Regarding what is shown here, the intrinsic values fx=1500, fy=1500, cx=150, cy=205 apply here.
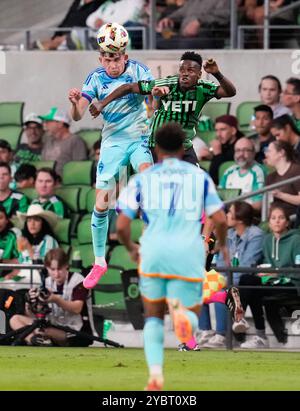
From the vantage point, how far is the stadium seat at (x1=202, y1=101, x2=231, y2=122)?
2281 centimetres

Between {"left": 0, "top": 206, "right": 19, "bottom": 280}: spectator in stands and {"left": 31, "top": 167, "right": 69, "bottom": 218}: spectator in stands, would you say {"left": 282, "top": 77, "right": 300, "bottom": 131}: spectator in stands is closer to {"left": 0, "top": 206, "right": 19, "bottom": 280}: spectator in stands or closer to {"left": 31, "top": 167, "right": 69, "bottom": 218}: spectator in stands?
{"left": 31, "top": 167, "right": 69, "bottom": 218}: spectator in stands

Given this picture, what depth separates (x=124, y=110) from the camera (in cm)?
1712

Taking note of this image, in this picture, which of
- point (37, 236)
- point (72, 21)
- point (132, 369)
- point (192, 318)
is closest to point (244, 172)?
point (37, 236)

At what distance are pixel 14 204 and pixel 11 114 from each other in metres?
2.57

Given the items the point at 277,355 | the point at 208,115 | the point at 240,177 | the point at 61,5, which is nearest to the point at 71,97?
the point at 277,355

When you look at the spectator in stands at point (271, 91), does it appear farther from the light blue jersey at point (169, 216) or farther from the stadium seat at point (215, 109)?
the light blue jersey at point (169, 216)

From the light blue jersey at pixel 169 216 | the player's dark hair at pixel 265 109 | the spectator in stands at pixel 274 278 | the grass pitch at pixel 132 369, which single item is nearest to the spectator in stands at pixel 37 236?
the grass pitch at pixel 132 369

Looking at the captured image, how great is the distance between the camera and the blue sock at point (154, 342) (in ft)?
40.7

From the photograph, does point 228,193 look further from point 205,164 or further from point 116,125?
point 116,125

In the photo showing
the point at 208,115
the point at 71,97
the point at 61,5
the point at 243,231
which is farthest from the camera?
the point at 61,5

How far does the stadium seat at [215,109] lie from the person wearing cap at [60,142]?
77.5 inches

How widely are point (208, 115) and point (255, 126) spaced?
4.43 ft

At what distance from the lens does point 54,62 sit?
23938mm

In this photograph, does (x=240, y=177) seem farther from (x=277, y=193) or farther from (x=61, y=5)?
(x=61, y=5)
